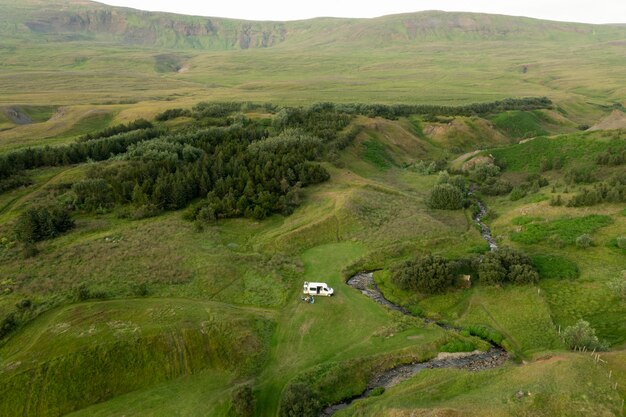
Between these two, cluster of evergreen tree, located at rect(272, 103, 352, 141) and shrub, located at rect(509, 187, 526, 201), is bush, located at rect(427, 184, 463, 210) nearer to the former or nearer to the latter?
shrub, located at rect(509, 187, 526, 201)

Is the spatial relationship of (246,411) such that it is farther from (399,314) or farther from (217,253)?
(217,253)

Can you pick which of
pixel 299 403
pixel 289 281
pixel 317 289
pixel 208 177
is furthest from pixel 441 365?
pixel 208 177

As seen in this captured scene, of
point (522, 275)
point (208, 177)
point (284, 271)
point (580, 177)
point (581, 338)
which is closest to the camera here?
point (581, 338)

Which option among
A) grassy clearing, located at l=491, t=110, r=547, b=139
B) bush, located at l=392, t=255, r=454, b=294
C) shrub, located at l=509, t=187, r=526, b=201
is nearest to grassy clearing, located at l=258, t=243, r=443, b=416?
bush, located at l=392, t=255, r=454, b=294

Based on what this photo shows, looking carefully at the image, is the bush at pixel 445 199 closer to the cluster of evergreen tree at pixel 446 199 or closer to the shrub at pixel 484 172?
the cluster of evergreen tree at pixel 446 199

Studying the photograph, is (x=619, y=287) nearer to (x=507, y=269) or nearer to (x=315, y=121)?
(x=507, y=269)

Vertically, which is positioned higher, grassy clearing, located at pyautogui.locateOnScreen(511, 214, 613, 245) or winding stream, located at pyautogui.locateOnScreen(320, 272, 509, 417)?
grassy clearing, located at pyautogui.locateOnScreen(511, 214, 613, 245)

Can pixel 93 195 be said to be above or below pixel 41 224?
above
